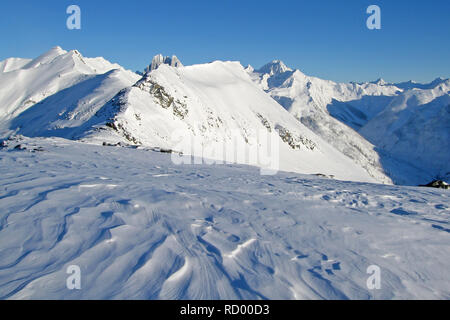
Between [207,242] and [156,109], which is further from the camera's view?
[156,109]

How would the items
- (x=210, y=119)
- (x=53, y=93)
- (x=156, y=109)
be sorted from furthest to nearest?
1. (x=53, y=93)
2. (x=210, y=119)
3. (x=156, y=109)

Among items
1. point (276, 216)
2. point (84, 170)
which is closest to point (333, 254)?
point (276, 216)

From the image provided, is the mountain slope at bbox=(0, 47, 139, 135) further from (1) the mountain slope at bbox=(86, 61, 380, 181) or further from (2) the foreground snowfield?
(2) the foreground snowfield

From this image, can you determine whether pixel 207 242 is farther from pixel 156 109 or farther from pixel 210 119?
pixel 210 119

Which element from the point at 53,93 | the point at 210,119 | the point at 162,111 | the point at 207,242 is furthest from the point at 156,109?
the point at 53,93

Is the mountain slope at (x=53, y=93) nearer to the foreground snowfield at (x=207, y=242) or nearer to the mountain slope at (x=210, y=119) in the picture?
the mountain slope at (x=210, y=119)

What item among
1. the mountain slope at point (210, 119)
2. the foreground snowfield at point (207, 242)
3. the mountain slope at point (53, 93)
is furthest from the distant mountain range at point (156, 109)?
the foreground snowfield at point (207, 242)

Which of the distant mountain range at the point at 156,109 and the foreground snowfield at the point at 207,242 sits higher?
the distant mountain range at the point at 156,109
